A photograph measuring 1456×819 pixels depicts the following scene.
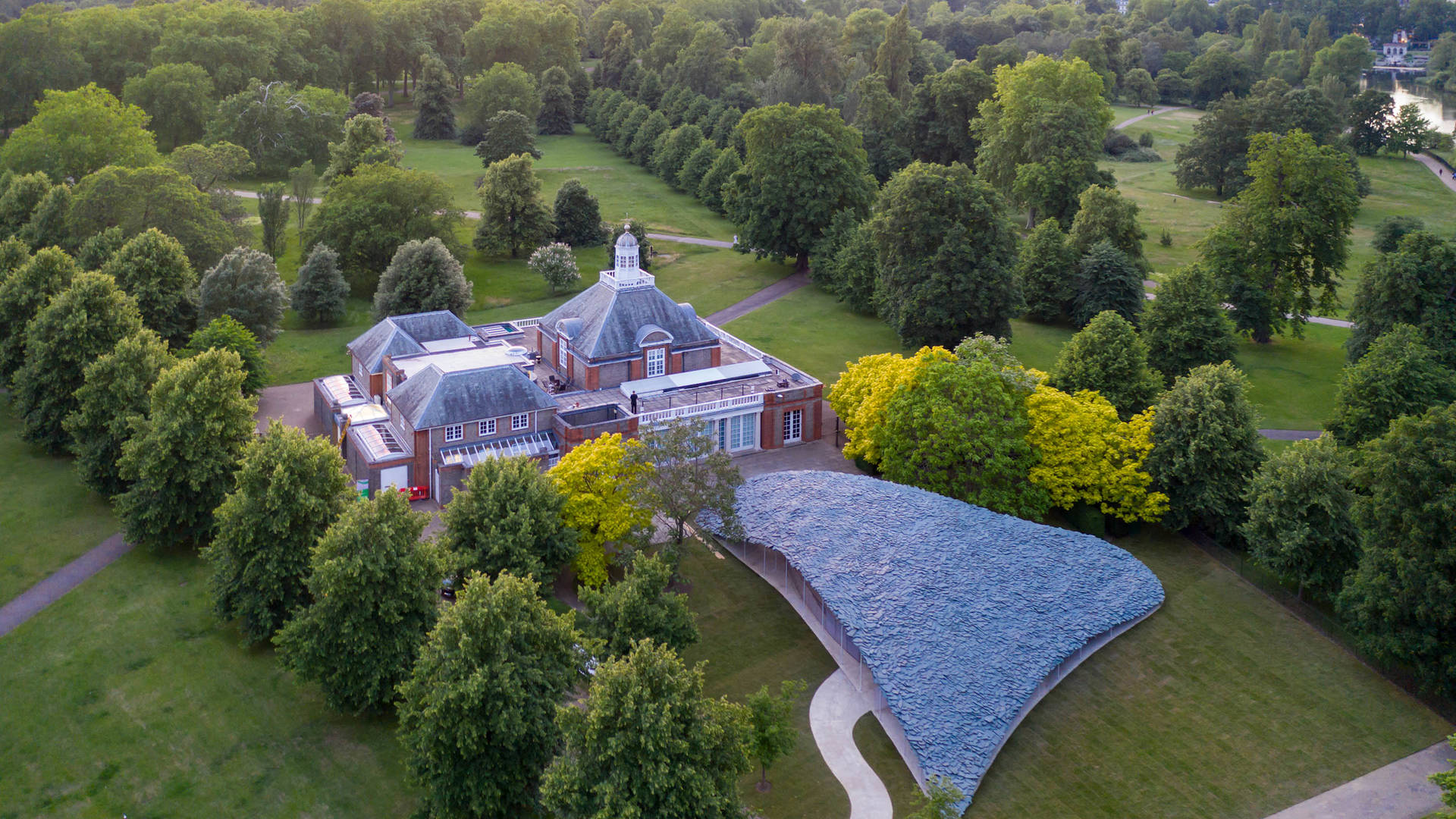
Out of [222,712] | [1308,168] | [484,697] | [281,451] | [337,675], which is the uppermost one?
[1308,168]

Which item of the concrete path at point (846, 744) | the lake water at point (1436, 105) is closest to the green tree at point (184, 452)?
the concrete path at point (846, 744)

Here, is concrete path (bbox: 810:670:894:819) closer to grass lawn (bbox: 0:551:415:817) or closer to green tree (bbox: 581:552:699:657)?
green tree (bbox: 581:552:699:657)

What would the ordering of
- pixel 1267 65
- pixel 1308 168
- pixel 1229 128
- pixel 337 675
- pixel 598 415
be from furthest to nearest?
pixel 1267 65 < pixel 1229 128 < pixel 1308 168 < pixel 598 415 < pixel 337 675

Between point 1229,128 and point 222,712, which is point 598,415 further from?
point 1229,128

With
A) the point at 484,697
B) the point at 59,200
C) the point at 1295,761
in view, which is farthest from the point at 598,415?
the point at 59,200

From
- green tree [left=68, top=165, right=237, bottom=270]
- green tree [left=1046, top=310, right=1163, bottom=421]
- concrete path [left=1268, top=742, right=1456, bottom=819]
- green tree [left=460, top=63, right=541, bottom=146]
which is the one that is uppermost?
green tree [left=460, top=63, right=541, bottom=146]

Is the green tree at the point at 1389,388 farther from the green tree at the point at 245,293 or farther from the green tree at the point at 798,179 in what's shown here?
the green tree at the point at 245,293

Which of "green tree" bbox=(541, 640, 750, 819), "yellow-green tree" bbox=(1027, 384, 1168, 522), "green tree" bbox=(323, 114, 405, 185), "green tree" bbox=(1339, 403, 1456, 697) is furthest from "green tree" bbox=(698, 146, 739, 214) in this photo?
"green tree" bbox=(541, 640, 750, 819)

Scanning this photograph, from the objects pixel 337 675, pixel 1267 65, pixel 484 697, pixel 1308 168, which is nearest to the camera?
pixel 484 697
